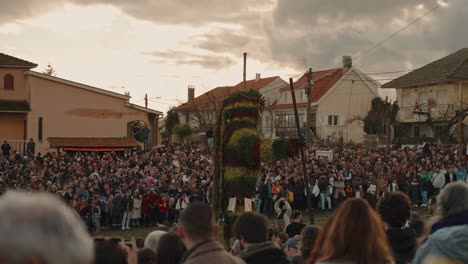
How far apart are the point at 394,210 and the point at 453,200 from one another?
0.95 metres

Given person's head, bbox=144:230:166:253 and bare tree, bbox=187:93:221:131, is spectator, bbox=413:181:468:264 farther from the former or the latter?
bare tree, bbox=187:93:221:131

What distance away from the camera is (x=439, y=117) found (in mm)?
52125

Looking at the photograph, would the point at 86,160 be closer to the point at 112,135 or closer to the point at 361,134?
the point at 112,135

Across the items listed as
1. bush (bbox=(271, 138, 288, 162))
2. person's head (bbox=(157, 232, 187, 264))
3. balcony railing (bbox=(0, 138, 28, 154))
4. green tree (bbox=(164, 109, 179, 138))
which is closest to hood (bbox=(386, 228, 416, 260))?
person's head (bbox=(157, 232, 187, 264))

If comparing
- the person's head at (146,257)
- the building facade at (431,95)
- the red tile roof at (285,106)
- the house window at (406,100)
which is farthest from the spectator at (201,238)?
the red tile roof at (285,106)

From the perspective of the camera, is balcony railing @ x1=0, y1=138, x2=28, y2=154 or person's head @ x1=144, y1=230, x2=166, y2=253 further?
balcony railing @ x1=0, y1=138, x2=28, y2=154

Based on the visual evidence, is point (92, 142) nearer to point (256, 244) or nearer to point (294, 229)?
point (294, 229)

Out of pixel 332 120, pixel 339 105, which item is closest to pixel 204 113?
pixel 332 120

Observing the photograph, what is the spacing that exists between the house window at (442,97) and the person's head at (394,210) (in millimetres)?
49328

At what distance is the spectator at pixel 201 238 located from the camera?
430 cm

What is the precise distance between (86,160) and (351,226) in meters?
25.6

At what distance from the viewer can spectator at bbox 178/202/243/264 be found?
430 centimetres

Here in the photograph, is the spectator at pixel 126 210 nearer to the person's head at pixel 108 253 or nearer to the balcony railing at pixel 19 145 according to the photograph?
the balcony railing at pixel 19 145

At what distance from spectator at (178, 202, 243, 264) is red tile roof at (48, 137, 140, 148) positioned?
116ft
